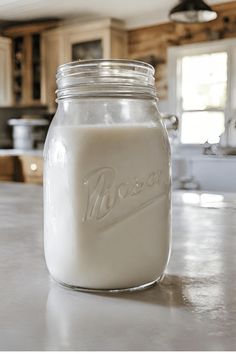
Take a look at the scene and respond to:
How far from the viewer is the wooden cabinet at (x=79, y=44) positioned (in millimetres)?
4477

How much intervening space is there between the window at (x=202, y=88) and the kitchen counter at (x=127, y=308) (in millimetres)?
3632

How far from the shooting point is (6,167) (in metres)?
4.60

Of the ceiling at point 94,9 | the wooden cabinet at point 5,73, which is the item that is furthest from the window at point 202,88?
the wooden cabinet at point 5,73

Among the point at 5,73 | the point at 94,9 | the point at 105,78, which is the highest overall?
the point at 94,9

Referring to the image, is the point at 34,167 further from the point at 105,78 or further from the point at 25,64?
the point at 105,78

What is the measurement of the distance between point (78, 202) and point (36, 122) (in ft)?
14.9

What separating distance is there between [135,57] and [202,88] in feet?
2.48

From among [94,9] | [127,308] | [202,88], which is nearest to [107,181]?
[127,308]

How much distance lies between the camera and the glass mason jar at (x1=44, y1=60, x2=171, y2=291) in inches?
18.9

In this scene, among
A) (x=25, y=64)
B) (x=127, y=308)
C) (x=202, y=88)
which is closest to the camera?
(x=127, y=308)

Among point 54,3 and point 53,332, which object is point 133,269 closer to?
point 53,332

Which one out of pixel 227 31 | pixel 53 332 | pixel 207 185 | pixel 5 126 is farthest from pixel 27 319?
pixel 5 126

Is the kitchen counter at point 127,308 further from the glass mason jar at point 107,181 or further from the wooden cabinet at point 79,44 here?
the wooden cabinet at point 79,44

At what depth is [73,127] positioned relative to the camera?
1.62 ft
